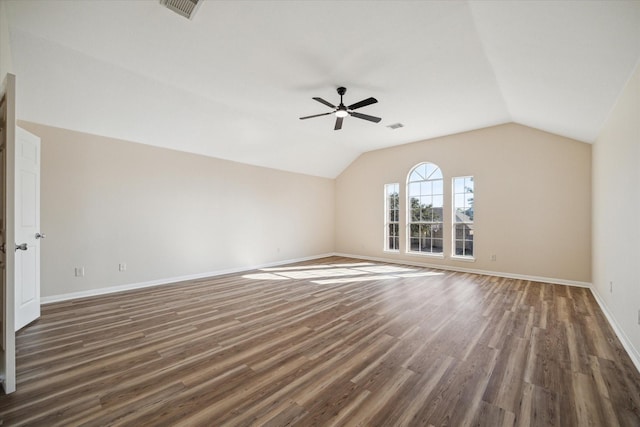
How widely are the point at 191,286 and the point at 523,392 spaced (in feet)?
15.5

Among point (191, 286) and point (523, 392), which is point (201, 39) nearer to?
point (191, 286)

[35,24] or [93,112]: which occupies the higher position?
[35,24]

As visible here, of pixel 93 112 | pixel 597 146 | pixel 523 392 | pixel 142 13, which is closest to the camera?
pixel 523 392

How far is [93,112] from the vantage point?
153 inches

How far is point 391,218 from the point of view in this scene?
7574mm

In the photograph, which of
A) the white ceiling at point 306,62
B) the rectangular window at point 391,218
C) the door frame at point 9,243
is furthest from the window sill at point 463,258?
the door frame at point 9,243

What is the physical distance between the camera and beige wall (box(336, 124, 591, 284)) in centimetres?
485

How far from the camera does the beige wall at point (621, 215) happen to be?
93.7 inches

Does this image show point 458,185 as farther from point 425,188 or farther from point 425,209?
point 425,209

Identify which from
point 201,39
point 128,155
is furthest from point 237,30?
point 128,155

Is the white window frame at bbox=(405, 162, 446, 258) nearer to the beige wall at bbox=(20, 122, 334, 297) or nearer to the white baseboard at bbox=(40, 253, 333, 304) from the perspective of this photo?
the beige wall at bbox=(20, 122, 334, 297)

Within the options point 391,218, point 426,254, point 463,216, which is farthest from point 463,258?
point 391,218

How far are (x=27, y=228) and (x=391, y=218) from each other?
23.1 ft

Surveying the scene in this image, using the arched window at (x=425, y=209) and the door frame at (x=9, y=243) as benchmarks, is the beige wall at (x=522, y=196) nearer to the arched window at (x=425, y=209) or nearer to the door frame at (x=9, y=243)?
the arched window at (x=425, y=209)
